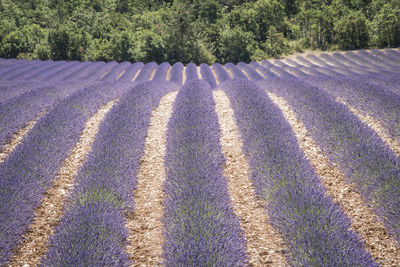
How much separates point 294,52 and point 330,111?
99.9ft

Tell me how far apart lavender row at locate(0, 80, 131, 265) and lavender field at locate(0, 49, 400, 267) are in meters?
0.02

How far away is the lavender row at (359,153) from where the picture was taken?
8.66ft

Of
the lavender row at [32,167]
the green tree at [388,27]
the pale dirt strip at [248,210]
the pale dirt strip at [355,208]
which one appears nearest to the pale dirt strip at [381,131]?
the pale dirt strip at [355,208]

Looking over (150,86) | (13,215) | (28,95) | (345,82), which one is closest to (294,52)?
(345,82)

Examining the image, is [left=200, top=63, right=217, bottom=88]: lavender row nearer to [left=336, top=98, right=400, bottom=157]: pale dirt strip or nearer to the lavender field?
the lavender field

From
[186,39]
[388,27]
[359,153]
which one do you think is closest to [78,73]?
[359,153]

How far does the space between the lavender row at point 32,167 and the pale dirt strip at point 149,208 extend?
1211mm

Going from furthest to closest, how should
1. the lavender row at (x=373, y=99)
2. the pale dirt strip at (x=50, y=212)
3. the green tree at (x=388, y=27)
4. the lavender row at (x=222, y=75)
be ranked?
the green tree at (x=388, y=27) → the lavender row at (x=222, y=75) → the lavender row at (x=373, y=99) → the pale dirt strip at (x=50, y=212)

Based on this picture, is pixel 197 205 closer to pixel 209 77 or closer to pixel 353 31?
pixel 209 77

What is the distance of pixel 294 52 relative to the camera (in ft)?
102

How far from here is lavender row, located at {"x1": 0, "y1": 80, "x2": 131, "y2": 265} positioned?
248 cm

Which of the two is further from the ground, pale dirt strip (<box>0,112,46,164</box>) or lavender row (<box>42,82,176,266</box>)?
pale dirt strip (<box>0,112,46,164</box>)

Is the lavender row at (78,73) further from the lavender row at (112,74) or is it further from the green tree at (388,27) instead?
the green tree at (388,27)

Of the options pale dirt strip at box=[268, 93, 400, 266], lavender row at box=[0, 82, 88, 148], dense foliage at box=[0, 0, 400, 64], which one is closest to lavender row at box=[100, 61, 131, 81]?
lavender row at box=[0, 82, 88, 148]
